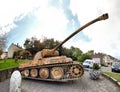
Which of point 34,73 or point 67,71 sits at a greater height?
point 67,71

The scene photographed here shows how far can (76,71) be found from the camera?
14250 millimetres

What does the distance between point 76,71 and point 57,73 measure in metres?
1.30

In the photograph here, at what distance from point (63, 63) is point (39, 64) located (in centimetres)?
202

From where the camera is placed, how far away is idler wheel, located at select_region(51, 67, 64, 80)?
14.1 m

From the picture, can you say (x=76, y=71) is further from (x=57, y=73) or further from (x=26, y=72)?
(x=26, y=72)

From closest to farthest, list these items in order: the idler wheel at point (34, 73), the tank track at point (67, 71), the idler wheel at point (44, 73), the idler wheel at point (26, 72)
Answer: the tank track at point (67, 71) → the idler wheel at point (44, 73) → the idler wheel at point (34, 73) → the idler wheel at point (26, 72)

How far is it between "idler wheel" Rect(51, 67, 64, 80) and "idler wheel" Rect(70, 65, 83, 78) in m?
0.70

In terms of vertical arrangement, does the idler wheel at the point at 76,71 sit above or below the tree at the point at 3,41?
below

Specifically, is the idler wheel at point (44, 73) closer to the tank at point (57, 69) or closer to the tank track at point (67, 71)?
the tank at point (57, 69)

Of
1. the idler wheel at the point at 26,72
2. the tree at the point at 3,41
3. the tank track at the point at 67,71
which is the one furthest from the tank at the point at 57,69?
the tree at the point at 3,41

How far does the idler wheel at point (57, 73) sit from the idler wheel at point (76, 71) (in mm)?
703

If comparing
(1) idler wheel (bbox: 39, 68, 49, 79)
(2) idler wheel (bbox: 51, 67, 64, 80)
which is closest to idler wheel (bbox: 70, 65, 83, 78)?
(2) idler wheel (bbox: 51, 67, 64, 80)

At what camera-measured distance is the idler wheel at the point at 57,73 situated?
14.1 meters

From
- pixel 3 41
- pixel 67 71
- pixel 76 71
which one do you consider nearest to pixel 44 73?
pixel 67 71
